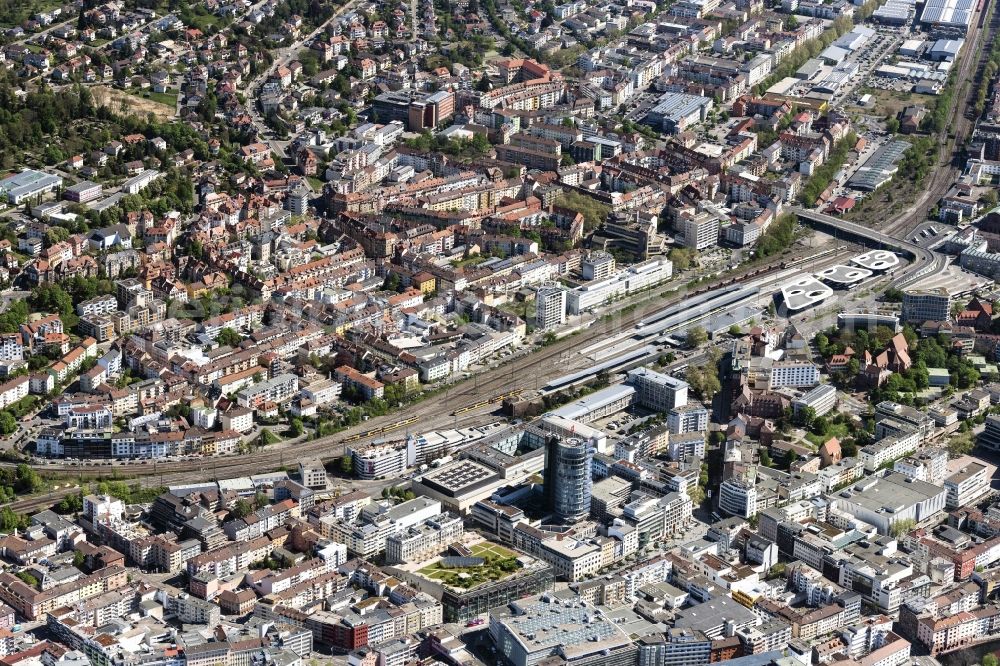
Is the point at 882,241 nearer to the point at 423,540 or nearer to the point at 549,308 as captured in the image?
the point at 549,308

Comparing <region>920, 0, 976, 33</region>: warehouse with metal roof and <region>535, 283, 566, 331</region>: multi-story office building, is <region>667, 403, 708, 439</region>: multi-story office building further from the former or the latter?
<region>920, 0, 976, 33</region>: warehouse with metal roof

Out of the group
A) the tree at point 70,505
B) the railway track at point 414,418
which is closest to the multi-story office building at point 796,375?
the railway track at point 414,418

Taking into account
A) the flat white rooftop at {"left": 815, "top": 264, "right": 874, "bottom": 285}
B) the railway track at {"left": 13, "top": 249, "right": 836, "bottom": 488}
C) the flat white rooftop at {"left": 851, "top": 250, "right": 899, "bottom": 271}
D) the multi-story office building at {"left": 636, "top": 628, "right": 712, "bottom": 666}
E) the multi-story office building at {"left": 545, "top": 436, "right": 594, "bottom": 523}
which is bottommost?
the flat white rooftop at {"left": 851, "top": 250, "right": 899, "bottom": 271}

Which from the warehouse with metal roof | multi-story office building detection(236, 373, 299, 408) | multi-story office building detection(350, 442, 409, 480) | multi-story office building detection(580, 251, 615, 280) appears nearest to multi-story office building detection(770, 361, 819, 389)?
multi-story office building detection(580, 251, 615, 280)

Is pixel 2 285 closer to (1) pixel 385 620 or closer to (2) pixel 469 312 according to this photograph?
(2) pixel 469 312

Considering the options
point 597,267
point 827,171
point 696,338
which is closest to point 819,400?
point 696,338

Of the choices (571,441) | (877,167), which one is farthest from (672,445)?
(877,167)
